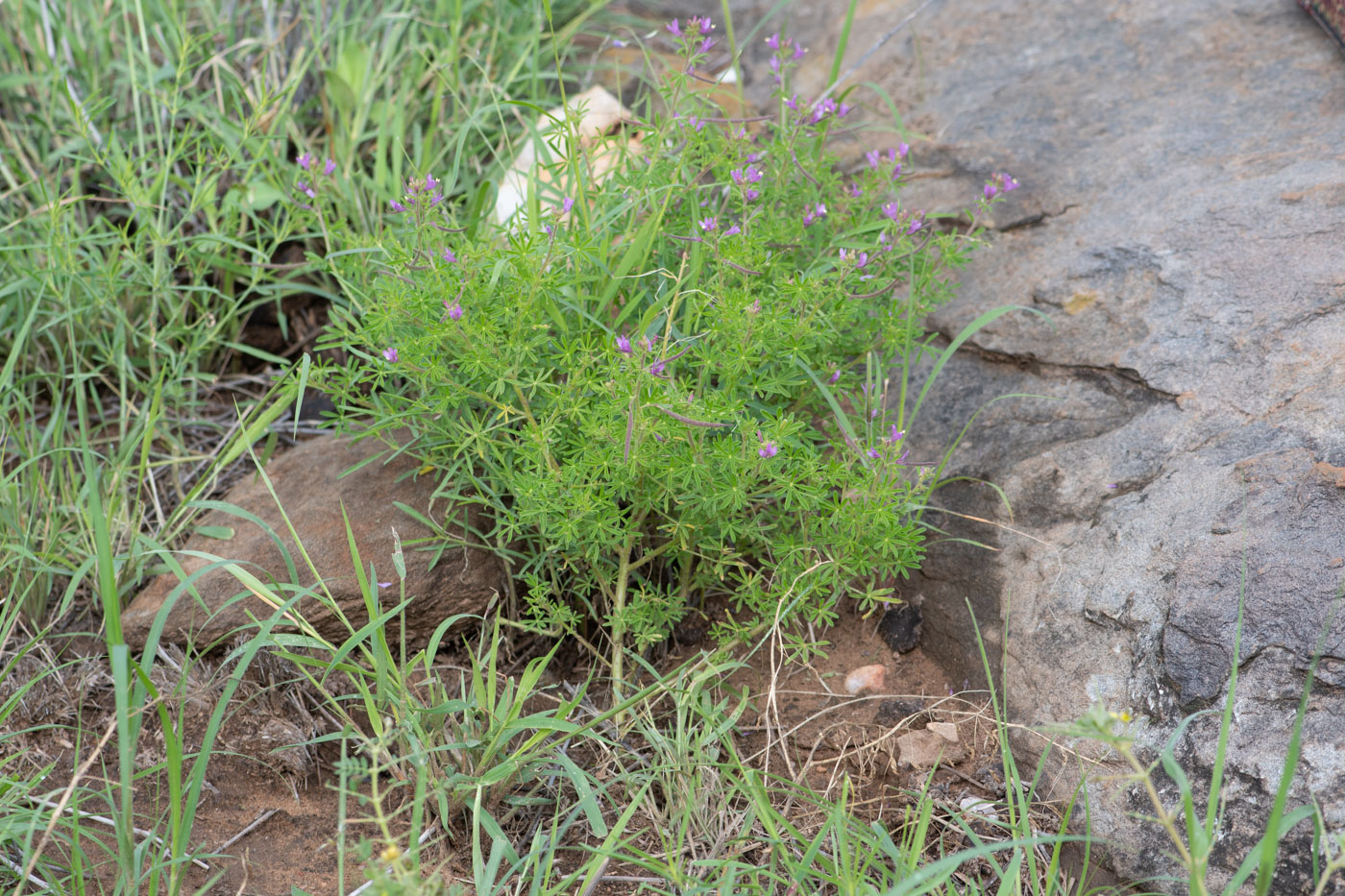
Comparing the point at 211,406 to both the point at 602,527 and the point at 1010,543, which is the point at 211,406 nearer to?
the point at 602,527

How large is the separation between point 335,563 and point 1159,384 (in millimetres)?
2037

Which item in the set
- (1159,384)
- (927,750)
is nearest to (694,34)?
(1159,384)

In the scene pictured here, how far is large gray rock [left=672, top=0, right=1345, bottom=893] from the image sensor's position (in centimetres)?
199

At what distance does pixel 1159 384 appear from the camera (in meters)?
2.52

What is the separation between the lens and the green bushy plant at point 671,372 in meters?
2.13

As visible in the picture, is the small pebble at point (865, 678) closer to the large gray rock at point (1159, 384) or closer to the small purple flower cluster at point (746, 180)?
the large gray rock at point (1159, 384)

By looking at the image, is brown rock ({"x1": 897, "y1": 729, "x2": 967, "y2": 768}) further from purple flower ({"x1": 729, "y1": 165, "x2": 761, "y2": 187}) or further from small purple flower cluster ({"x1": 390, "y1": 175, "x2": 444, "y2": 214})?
small purple flower cluster ({"x1": 390, "y1": 175, "x2": 444, "y2": 214})

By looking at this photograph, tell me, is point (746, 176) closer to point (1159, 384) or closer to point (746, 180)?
point (746, 180)

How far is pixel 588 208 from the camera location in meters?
2.71

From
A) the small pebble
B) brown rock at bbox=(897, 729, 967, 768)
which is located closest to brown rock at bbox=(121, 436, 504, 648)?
the small pebble

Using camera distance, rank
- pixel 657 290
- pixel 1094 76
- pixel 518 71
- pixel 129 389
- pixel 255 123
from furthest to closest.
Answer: pixel 518 71
pixel 1094 76
pixel 129 389
pixel 255 123
pixel 657 290

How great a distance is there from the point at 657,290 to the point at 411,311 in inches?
22.6

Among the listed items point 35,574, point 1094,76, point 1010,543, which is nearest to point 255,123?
point 35,574

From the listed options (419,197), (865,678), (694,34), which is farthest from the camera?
(865,678)
